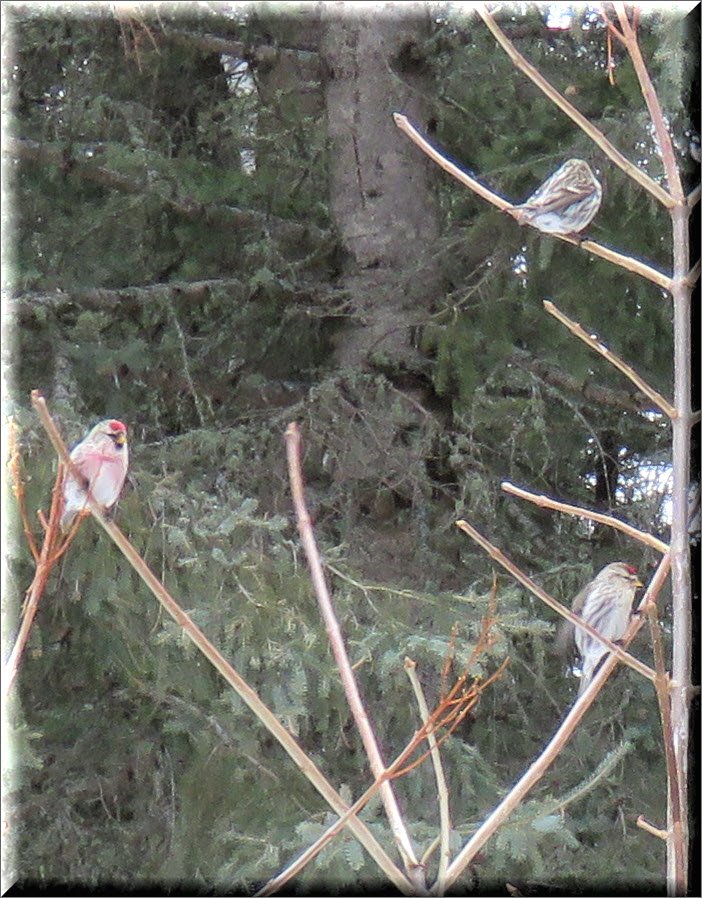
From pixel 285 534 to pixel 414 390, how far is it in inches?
26.3

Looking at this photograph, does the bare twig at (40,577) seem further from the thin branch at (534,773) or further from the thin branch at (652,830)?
the thin branch at (652,830)

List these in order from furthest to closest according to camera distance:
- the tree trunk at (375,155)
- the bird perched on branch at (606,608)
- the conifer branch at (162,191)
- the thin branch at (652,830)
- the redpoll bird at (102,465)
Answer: the tree trunk at (375,155)
the conifer branch at (162,191)
the bird perched on branch at (606,608)
the redpoll bird at (102,465)
the thin branch at (652,830)

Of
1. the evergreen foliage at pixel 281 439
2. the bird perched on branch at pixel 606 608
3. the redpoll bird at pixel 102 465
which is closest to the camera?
the redpoll bird at pixel 102 465

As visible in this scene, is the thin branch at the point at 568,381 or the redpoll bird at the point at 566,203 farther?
the thin branch at the point at 568,381

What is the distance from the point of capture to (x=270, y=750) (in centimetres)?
350

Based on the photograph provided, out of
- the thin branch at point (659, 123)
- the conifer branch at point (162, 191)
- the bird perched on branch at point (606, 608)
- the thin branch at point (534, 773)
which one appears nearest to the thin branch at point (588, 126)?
the thin branch at point (659, 123)

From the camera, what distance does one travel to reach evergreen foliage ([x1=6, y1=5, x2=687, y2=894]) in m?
3.22

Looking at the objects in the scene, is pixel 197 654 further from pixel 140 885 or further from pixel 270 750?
pixel 140 885

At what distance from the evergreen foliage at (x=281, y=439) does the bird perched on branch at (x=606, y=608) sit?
534 millimetres

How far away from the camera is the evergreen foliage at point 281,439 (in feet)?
10.6

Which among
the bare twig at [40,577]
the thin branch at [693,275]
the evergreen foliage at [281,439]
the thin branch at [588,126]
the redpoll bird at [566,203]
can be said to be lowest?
the evergreen foliage at [281,439]

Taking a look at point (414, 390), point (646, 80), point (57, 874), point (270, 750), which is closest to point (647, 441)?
point (414, 390)

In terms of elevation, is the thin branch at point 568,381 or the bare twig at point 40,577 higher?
the bare twig at point 40,577

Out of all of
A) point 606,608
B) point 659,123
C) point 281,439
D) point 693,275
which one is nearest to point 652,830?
point 693,275
